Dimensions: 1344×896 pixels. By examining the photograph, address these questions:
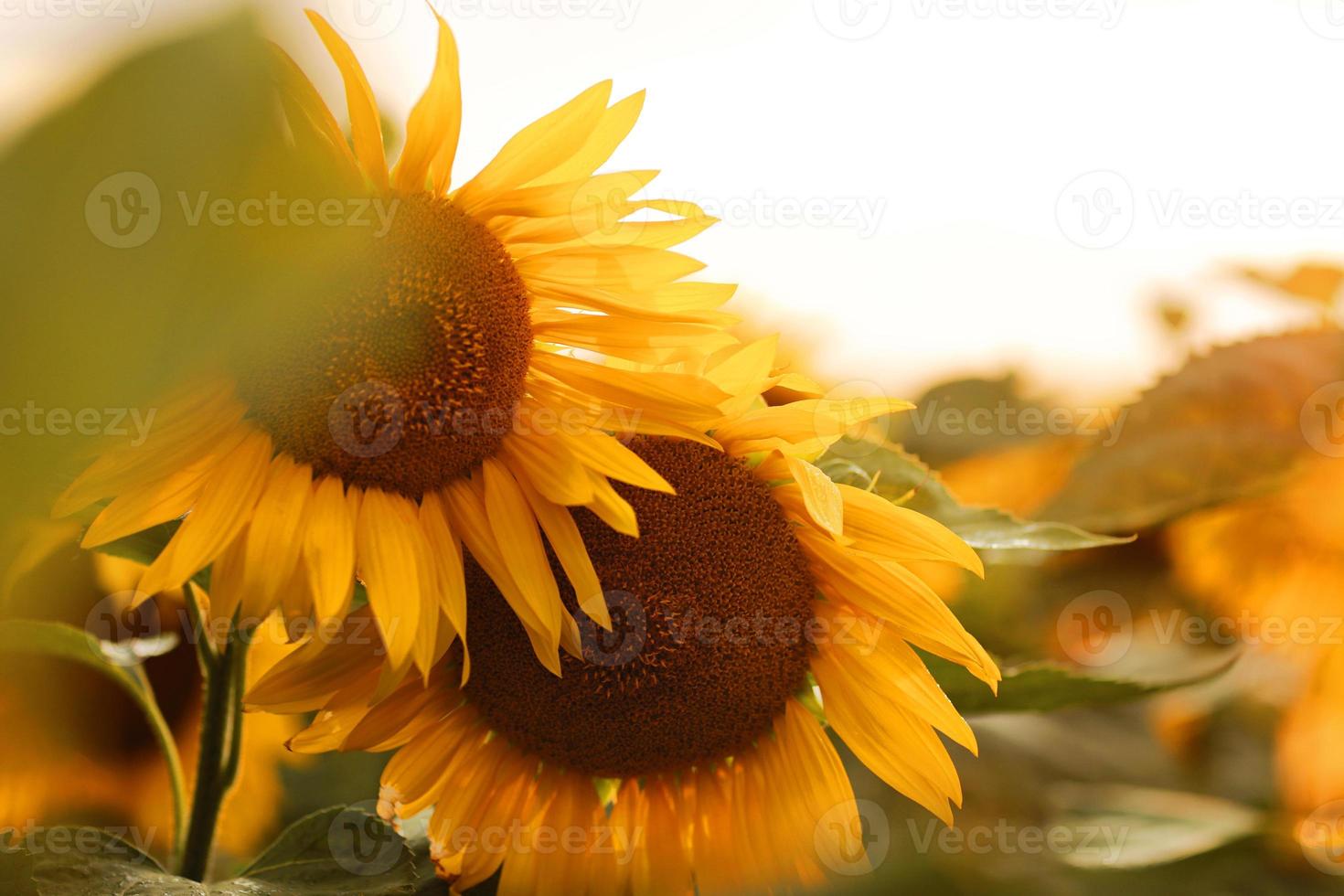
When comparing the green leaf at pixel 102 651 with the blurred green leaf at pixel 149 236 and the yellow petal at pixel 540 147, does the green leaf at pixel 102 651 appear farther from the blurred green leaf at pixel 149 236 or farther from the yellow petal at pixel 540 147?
the blurred green leaf at pixel 149 236

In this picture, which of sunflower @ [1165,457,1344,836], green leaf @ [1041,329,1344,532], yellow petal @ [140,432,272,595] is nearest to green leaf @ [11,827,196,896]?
yellow petal @ [140,432,272,595]

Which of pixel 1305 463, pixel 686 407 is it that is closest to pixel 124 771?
pixel 686 407

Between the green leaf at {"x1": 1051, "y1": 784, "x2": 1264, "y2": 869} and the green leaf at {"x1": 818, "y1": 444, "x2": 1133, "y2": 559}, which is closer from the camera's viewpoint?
the green leaf at {"x1": 818, "y1": 444, "x2": 1133, "y2": 559}

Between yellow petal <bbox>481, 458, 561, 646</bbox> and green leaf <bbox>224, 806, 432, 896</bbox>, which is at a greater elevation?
yellow petal <bbox>481, 458, 561, 646</bbox>

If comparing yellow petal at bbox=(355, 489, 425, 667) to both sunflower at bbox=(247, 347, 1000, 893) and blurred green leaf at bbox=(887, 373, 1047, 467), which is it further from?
blurred green leaf at bbox=(887, 373, 1047, 467)

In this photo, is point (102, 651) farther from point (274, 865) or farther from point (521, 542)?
point (521, 542)

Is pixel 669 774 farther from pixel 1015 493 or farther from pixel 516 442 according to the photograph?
pixel 1015 493

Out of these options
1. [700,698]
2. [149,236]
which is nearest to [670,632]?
[700,698]

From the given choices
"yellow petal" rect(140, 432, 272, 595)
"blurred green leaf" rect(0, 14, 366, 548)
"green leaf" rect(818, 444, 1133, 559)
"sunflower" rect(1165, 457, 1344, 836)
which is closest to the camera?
"blurred green leaf" rect(0, 14, 366, 548)
